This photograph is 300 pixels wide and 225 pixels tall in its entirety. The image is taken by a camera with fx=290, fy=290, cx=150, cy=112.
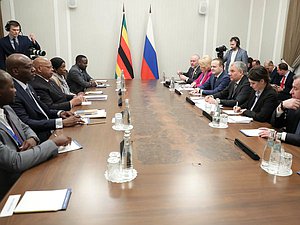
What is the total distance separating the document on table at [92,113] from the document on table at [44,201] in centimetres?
137

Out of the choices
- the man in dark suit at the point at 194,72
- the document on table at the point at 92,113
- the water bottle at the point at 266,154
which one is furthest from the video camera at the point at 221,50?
the water bottle at the point at 266,154

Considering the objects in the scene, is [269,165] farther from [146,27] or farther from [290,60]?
[146,27]

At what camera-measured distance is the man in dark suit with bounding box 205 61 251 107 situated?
3477mm

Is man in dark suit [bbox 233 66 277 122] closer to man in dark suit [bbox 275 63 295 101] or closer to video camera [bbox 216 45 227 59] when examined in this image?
man in dark suit [bbox 275 63 295 101]

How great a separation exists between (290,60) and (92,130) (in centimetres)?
502

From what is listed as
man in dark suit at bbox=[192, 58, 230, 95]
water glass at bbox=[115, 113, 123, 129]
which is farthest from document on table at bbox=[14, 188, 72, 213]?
man in dark suit at bbox=[192, 58, 230, 95]

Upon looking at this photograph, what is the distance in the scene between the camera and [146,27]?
6875mm

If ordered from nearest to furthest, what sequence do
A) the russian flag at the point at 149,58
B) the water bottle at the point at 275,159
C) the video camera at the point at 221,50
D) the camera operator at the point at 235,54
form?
the water bottle at the point at 275,159 → the camera operator at the point at 235,54 → the video camera at the point at 221,50 → the russian flag at the point at 149,58

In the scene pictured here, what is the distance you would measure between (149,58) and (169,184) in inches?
224

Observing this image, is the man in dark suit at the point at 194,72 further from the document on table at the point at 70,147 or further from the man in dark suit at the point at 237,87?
the document on table at the point at 70,147

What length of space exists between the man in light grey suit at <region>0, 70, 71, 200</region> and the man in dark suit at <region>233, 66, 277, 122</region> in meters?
1.81

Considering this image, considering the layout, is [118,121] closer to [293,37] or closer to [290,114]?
[290,114]

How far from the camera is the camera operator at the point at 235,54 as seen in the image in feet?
20.5

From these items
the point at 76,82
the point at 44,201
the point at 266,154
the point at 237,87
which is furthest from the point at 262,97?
the point at 76,82
